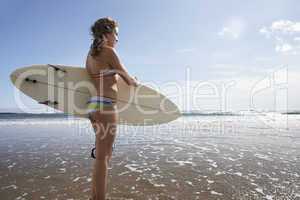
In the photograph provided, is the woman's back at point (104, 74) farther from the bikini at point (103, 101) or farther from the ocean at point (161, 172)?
the ocean at point (161, 172)

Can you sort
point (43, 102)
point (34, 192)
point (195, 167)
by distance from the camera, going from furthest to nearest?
point (195, 167), point (43, 102), point (34, 192)

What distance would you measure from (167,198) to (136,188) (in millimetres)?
555

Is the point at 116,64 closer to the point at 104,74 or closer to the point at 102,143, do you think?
the point at 104,74

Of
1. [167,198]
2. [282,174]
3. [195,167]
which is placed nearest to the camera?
[167,198]

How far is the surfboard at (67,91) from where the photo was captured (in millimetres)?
3701

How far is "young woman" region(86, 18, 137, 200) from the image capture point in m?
2.47

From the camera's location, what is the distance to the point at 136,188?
362cm

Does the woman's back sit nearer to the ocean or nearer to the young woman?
the young woman

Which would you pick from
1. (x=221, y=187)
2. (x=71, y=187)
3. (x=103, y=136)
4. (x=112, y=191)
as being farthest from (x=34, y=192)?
(x=221, y=187)

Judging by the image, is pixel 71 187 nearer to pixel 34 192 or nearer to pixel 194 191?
pixel 34 192

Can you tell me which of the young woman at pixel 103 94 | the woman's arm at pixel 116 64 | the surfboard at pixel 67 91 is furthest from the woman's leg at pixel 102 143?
the surfboard at pixel 67 91

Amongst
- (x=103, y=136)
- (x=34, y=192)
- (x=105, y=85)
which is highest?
(x=105, y=85)

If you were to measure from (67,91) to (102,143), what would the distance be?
66.3 inches

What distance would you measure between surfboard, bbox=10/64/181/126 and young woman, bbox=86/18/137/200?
3.42 ft
